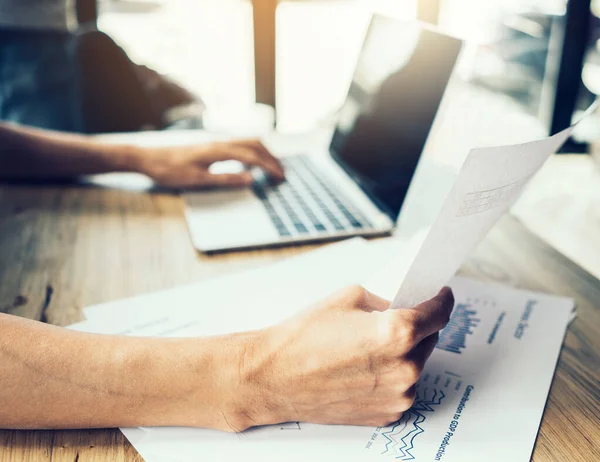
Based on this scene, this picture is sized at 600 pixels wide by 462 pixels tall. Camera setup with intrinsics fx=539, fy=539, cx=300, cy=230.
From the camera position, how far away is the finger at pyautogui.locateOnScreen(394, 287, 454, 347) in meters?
0.42

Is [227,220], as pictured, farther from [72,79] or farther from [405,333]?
[72,79]

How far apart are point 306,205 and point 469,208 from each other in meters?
0.49

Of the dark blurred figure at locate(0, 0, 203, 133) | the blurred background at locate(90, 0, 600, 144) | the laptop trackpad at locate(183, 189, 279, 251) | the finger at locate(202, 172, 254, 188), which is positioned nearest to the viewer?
the laptop trackpad at locate(183, 189, 279, 251)

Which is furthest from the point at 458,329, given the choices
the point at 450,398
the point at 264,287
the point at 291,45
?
the point at 291,45

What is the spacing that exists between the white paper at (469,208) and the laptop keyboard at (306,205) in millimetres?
328

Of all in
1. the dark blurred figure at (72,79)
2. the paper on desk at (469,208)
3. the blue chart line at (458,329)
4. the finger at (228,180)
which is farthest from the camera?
the dark blurred figure at (72,79)

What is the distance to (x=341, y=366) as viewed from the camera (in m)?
0.42

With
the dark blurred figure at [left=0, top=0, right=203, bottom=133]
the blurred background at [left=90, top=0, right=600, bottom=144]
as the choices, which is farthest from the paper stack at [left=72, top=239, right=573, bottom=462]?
the blurred background at [left=90, top=0, right=600, bottom=144]

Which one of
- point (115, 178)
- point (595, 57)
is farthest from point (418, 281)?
point (595, 57)

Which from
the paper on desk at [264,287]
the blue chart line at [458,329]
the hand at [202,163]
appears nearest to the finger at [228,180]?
the hand at [202,163]

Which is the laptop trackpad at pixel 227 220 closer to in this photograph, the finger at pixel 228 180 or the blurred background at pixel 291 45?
the finger at pixel 228 180

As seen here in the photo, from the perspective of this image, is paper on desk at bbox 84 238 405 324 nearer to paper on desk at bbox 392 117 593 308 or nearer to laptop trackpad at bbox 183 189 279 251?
laptop trackpad at bbox 183 189 279 251

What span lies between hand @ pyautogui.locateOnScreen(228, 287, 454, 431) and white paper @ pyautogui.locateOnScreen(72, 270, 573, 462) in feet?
0.05

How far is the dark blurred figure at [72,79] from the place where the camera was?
71.9 inches
